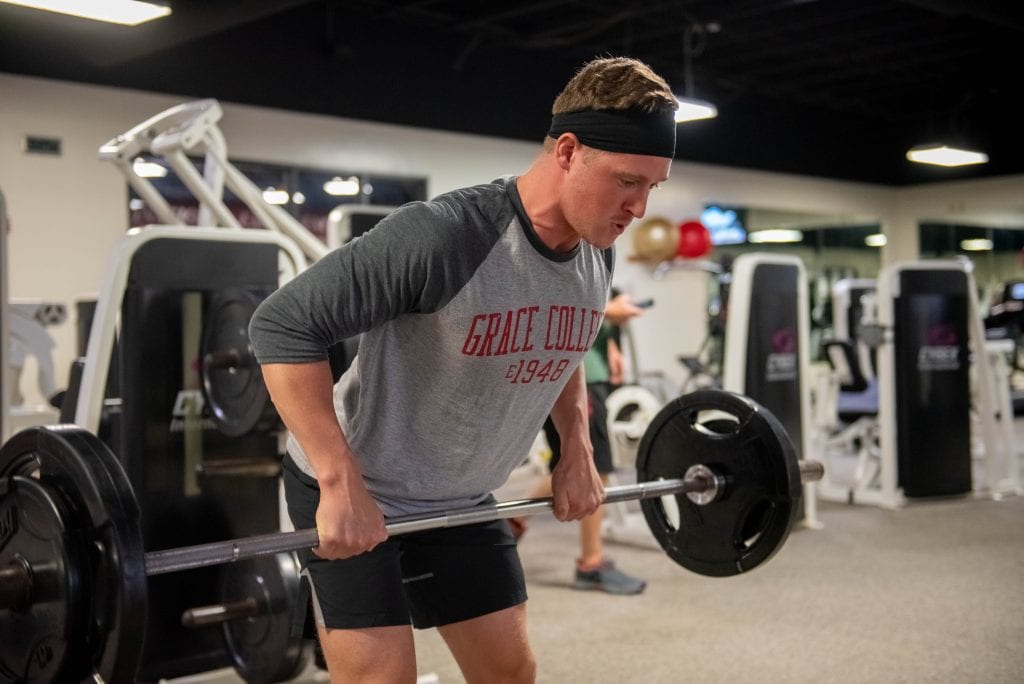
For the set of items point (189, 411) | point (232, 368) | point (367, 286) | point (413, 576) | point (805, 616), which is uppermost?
point (367, 286)

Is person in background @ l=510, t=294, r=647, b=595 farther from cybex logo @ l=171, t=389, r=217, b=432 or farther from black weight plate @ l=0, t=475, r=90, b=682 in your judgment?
black weight plate @ l=0, t=475, r=90, b=682

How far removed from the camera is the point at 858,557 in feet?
15.1

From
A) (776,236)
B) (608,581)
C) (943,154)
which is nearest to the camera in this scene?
(608,581)

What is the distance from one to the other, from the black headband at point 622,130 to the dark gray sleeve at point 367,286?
0.22 metres

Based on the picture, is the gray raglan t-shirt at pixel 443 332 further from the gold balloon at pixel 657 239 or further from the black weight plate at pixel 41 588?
the gold balloon at pixel 657 239

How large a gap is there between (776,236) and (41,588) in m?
11.5

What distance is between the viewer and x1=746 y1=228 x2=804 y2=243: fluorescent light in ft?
38.9

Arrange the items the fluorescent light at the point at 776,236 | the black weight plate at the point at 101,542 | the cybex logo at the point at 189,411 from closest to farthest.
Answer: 1. the black weight plate at the point at 101,542
2. the cybex logo at the point at 189,411
3. the fluorescent light at the point at 776,236

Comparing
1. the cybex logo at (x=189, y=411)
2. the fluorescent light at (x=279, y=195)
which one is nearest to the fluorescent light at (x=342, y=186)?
the fluorescent light at (x=279, y=195)

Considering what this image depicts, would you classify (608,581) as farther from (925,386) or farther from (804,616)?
(925,386)

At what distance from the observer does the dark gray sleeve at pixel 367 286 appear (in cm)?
142

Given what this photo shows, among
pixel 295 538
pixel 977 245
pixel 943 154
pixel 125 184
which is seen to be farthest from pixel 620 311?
pixel 977 245

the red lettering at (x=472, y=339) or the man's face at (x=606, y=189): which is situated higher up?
the man's face at (x=606, y=189)

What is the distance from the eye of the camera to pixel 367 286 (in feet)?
4.69
